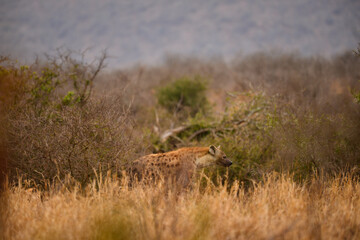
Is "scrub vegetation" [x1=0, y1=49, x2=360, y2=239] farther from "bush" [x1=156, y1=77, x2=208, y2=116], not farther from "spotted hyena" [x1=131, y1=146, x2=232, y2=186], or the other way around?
"bush" [x1=156, y1=77, x2=208, y2=116]

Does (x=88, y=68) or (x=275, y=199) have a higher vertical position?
(x=88, y=68)

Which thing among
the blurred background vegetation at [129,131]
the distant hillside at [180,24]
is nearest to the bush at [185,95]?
the blurred background vegetation at [129,131]

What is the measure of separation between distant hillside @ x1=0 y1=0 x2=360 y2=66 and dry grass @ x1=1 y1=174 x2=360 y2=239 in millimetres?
99927

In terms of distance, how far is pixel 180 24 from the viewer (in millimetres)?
166375

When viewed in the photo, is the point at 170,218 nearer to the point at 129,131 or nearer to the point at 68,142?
the point at 68,142

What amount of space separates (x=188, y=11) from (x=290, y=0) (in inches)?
2300

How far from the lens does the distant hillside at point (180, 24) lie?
4351 inches

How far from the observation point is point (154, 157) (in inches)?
257

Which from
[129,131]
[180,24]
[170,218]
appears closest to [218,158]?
[129,131]

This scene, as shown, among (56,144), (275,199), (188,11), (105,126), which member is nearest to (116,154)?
(105,126)

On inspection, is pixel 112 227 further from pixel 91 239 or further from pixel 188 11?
pixel 188 11

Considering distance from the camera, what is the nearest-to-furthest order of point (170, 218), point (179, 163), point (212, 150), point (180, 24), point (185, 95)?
point (170, 218) < point (179, 163) < point (212, 150) < point (185, 95) < point (180, 24)

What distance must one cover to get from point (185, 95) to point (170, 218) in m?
11.1

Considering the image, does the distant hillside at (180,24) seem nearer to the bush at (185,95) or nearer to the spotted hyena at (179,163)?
the bush at (185,95)
